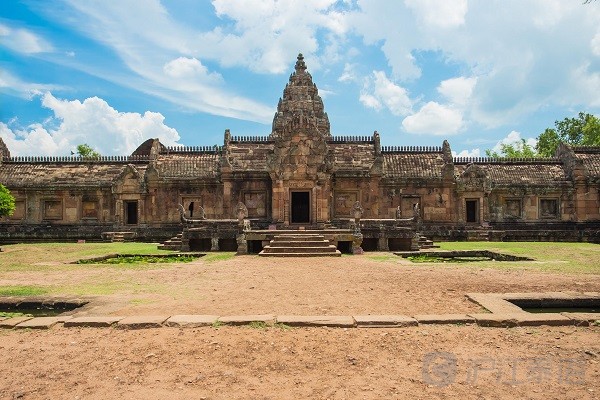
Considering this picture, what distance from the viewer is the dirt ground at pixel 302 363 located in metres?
4.17

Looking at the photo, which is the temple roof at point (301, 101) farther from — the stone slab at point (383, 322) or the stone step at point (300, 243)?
the stone slab at point (383, 322)

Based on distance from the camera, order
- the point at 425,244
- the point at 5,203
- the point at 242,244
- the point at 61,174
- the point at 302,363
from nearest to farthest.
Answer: the point at 302,363 < the point at 242,244 < the point at 425,244 < the point at 5,203 < the point at 61,174

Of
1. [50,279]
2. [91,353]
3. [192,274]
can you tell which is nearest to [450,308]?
[91,353]

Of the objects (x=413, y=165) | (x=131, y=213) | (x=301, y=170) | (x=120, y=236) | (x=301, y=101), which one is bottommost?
(x=120, y=236)

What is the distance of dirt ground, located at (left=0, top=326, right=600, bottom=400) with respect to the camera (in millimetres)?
4168

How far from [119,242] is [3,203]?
6324 mm

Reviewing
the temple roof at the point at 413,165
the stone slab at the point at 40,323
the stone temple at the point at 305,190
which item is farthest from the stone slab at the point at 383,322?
the temple roof at the point at 413,165

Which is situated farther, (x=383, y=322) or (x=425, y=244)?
(x=425, y=244)

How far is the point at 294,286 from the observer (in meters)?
9.84

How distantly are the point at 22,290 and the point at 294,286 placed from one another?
5730 millimetres

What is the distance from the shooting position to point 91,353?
524 cm

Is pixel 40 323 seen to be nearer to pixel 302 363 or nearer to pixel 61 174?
pixel 302 363

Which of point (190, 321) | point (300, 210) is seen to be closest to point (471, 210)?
point (300, 210)

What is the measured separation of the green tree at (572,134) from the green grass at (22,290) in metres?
54.5
